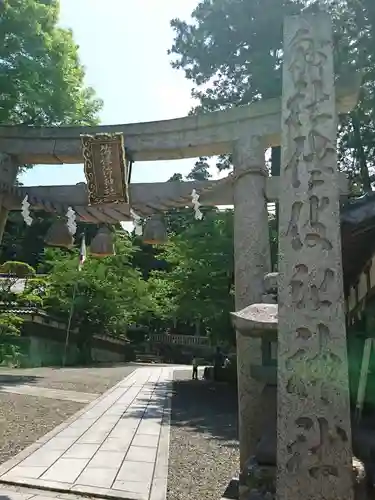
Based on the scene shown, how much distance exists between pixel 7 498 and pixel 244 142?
4.59 meters

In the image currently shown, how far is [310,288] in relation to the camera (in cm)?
312

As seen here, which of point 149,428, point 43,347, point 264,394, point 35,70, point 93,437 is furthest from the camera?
point 43,347

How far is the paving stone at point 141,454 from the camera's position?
7.30 meters

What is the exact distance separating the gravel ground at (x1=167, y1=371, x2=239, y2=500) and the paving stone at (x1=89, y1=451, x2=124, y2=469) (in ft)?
2.42

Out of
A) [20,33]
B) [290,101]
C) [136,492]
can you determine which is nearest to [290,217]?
[290,101]

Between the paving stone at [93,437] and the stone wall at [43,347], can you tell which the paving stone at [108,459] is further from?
the stone wall at [43,347]

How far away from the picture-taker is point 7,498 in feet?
17.2

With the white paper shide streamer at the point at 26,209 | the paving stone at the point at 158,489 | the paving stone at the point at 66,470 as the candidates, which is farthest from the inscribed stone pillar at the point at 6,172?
the paving stone at the point at 158,489

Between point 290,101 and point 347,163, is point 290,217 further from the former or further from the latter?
point 347,163

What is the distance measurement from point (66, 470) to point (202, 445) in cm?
291

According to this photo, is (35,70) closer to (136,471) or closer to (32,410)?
(32,410)

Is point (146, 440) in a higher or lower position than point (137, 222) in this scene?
lower

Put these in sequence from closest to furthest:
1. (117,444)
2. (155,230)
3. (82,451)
A: (155,230), (82,451), (117,444)

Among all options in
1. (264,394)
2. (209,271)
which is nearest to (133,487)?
(264,394)
